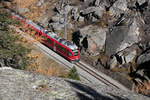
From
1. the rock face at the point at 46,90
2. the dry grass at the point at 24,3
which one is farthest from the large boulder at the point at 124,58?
the rock face at the point at 46,90

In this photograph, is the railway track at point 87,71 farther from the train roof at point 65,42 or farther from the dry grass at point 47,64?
the train roof at point 65,42

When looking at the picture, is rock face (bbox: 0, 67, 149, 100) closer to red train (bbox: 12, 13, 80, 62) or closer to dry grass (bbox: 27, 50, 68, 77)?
dry grass (bbox: 27, 50, 68, 77)

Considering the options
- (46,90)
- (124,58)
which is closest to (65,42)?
(124,58)

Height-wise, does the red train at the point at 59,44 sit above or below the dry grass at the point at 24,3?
below

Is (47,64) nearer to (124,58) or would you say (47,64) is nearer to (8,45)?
(124,58)

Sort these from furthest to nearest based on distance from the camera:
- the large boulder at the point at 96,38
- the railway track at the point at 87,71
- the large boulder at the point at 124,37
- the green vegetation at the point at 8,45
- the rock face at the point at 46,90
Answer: the large boulder at the point at 96,38
the large boulder at the point at 124,37
the railway track at the point at 87,71
the green vegetation at the point at 8,45
the rock face at the point at 46,90

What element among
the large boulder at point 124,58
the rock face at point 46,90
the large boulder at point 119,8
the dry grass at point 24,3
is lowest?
the rock face at point 46,90
